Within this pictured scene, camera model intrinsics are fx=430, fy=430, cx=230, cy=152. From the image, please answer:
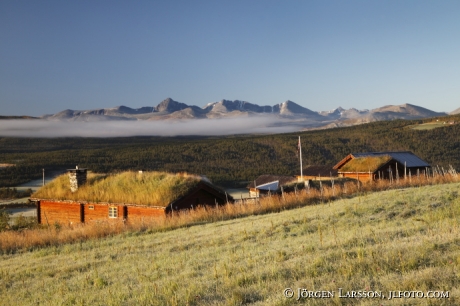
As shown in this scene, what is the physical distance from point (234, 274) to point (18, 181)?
93172 millimetres

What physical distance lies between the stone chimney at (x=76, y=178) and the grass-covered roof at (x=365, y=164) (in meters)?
29.0

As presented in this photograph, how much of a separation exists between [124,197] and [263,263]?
21.2 metres

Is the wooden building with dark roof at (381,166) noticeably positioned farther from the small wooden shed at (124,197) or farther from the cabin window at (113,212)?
the cabin window at (113,212)

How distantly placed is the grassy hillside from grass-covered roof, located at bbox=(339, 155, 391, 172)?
99.2ft

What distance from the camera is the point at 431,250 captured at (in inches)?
325

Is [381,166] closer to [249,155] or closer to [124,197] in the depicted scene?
[124,197]

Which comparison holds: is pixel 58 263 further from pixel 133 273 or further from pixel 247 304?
pixel 247 304

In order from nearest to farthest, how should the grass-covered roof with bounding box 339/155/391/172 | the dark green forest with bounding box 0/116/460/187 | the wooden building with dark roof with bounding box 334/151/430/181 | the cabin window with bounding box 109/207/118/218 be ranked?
the cabin window with bounding box 109/207/118/218 → the wooden building with dark roof with bounding box 334/151/430/181 → the grass-covered roof with bounding box 339/155/391/172 → the dark green forest with bounding box 0/116/460/187

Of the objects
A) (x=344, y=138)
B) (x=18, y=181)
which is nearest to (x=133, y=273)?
(x=18, y=181)

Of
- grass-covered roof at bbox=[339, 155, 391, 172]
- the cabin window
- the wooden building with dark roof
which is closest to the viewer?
the cabin window

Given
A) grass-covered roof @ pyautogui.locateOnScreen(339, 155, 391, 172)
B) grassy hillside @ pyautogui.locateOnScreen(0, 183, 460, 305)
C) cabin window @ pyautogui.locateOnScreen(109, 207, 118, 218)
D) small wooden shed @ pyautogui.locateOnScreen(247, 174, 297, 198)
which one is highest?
grassy hillside @ pyautogui.locateOnScreen(0, 183, 460, 305)

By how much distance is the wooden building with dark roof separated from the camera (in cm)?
4509

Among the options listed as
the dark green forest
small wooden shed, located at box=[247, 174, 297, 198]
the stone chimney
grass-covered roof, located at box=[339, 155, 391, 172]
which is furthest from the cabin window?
the dark green forest

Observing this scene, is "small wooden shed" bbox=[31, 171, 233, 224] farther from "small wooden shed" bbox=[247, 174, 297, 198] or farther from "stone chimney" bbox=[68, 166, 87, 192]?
"small wooden shed" bbox=[247, 174, 297, 198]
